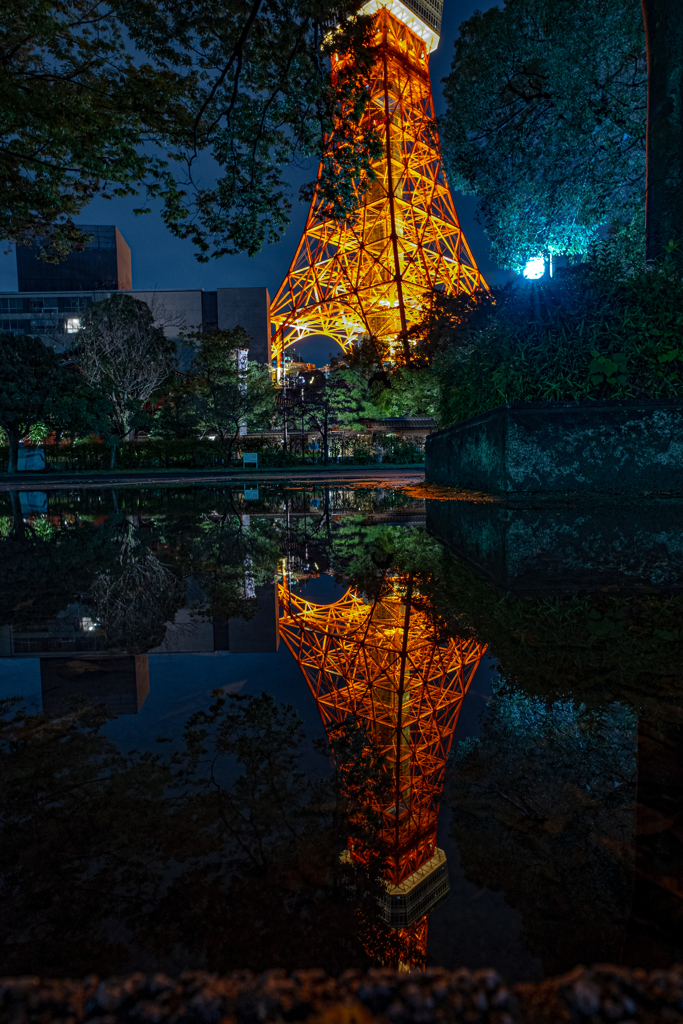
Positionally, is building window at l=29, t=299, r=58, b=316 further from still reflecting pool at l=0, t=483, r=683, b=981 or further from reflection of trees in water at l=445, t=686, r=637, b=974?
reflection of trees in water at l=445, t=686, r=637, b=974

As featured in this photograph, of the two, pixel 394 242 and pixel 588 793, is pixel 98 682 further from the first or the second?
pixel 394 242

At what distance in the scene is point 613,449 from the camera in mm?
5566

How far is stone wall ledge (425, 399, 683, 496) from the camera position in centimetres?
543

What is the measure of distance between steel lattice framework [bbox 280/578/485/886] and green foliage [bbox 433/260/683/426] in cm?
438

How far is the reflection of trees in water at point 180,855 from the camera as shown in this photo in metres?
0.69

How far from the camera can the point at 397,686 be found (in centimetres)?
159

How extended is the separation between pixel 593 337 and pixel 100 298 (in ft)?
214

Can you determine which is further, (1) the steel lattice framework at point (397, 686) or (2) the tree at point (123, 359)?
(2) the tree at point (123, 359)

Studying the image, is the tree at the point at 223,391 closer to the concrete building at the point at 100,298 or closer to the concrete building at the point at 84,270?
the concrete building at the point at 100,298

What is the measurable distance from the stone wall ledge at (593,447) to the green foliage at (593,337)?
51 centimetres

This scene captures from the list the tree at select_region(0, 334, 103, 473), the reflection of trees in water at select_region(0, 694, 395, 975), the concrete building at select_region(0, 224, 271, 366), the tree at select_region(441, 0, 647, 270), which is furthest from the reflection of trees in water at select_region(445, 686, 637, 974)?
the concrete building at select_region(0, 224, 271, 366)

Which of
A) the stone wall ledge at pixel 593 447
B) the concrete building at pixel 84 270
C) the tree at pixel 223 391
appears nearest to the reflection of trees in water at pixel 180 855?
the stone wall ledge at pixel 593 447

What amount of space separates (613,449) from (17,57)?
10.2 meters

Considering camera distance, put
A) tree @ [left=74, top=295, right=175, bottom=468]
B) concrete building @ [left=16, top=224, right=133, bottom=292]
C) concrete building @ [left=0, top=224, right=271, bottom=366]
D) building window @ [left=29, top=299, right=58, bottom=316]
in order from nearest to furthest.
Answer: tree @ [left=74, top=295, right=175, bottom=468] < concrete building @ [left=0, top=224, right=271, bottom=366] < building window @ [left=29, top=299, right=58, bottom=316] < concrete building @ [left=16, top=224, right=133, bottom=292]
